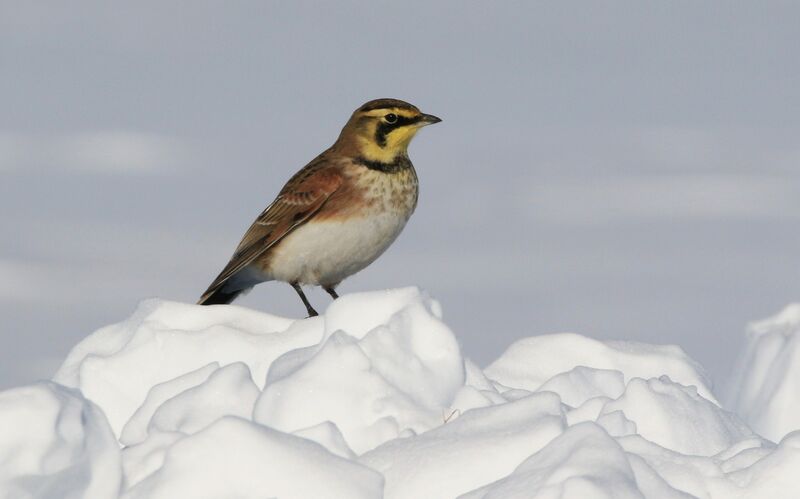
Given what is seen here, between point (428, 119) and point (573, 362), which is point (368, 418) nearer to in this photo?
point (573, 362)

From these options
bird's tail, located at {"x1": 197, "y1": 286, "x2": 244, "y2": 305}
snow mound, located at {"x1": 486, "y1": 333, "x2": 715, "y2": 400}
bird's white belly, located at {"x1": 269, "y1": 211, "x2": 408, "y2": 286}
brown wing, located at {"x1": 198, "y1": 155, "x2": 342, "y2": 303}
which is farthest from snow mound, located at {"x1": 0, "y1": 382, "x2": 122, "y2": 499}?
bird's tail, located at {"x1": 197, "y1": 286, "x2": 244, "y2": 305}

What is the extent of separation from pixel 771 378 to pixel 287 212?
15.8ft

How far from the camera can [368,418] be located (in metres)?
8.48

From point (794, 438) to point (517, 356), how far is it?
4.18 metres

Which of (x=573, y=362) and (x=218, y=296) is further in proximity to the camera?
(x=218, y=296)

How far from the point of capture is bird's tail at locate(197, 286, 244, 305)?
1466 cm

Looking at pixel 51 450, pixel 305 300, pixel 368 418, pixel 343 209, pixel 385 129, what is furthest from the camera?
pixel 305 300

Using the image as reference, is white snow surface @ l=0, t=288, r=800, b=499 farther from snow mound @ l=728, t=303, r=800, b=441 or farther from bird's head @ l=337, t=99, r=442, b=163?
bird's head @ l=337, t=99, r=442, b=163

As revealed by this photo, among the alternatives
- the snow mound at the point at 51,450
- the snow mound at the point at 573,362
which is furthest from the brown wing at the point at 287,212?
the snow mound at the point at 51,450

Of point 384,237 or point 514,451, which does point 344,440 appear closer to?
point 514,451

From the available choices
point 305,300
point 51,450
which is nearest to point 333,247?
point 305,300

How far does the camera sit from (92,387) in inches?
401

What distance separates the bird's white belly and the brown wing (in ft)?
0.43

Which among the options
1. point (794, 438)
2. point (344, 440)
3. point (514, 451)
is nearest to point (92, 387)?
point (344, 440)
